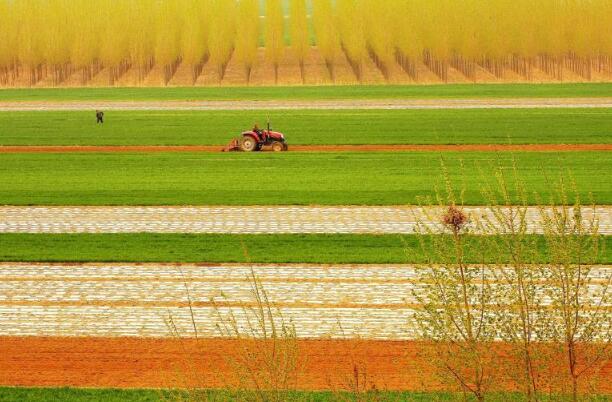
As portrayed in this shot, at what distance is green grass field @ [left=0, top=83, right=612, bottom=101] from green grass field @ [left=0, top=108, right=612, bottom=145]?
1760cm

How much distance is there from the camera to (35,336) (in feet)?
51.3

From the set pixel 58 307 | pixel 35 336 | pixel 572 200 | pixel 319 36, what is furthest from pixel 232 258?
pixel 319 36

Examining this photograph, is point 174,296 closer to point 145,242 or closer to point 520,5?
point 145,242

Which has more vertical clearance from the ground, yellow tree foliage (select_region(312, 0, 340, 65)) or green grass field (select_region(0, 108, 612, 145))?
yellow tree foliage (select_region(312, 0, 340, 65))

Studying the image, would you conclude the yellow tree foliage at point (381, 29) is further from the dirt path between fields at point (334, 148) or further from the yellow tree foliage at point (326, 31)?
the dirt path between fields at point (334, 148)

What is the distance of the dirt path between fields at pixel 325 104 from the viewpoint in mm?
65375

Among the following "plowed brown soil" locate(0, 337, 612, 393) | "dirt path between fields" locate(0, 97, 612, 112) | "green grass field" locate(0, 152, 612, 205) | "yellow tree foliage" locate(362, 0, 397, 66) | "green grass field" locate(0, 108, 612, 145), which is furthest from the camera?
"yellow tree foliage" locate(362, 0, 397, 66)

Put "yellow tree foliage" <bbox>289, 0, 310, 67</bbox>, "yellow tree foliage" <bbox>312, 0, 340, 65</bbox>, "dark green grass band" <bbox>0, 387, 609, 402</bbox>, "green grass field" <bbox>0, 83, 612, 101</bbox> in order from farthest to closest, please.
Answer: "yellow tree foliage" <bbox>289, 0, 310, 67</bbox>, "yellow tree foliage" <bbox>312, 0, 340, 65</bbox>, "green grass field" <bbox>0, 83, 612, 101</bbox>, "dark green grass band" <bbox>0, 387, 609, 402</bbox>

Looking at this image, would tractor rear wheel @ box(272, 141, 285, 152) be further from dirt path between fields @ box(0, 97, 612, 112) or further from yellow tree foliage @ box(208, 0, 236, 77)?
yellow tree foliage @ box(208, 0, 236, 77)

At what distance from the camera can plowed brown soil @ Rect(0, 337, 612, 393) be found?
13.3m

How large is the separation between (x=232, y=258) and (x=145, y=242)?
2869 mm

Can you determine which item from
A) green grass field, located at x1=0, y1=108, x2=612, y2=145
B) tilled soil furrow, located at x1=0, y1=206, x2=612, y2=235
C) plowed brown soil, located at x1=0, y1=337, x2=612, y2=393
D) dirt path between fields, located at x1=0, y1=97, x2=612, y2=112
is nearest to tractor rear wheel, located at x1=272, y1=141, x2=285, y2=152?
green grass field, located at x1=0, y1=108, x2=612, y2=145

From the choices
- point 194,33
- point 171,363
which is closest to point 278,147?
point 171,363

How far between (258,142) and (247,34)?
224ft
